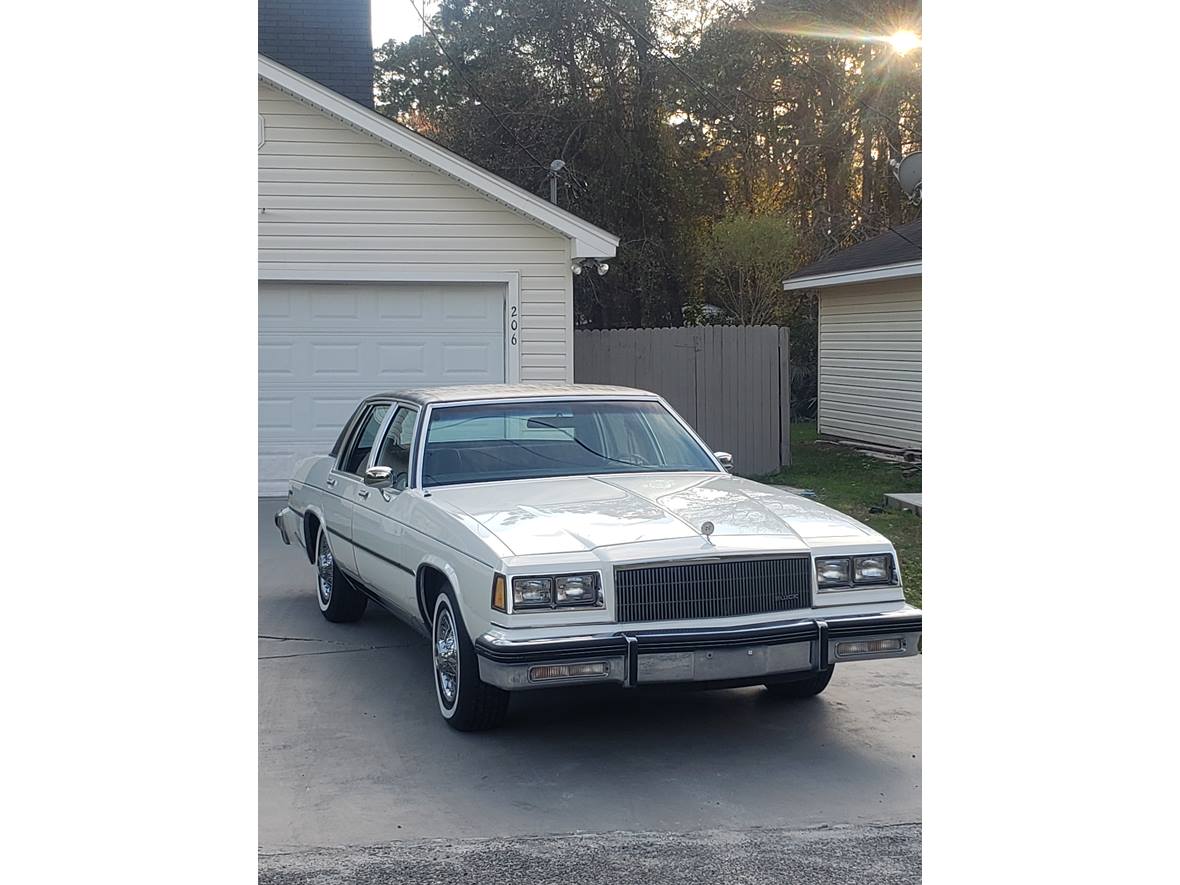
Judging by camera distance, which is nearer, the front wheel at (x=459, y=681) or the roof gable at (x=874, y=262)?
the front wheel at (x=459, y=681)

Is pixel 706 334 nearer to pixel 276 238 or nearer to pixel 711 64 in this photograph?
pixel 276 238

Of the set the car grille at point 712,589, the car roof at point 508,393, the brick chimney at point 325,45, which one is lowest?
the car grille at point 712,589

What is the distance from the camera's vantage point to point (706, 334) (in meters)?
16.5

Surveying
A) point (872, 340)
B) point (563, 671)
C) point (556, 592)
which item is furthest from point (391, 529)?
point (872, 340)

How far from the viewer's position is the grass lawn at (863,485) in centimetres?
1041

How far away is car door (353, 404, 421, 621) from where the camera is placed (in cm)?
632

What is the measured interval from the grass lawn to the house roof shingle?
2.73m

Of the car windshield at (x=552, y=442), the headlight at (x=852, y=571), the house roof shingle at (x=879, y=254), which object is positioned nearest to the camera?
the headlight at (x=852, y=571)

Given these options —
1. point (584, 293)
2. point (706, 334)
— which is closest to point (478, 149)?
point (584, 293)

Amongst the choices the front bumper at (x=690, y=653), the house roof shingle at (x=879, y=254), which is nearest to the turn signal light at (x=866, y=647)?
the front bumper at (x=690, y=653)

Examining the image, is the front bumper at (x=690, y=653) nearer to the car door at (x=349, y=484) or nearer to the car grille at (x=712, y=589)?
the car grille at (x=712, y=589)

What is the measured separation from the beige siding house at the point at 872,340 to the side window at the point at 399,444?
36.7ft

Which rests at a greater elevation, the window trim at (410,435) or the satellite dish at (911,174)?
the satellite dish at (911,174)

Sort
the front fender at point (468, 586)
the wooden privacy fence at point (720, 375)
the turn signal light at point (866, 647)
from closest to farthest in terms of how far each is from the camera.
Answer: the front fender at point (468, 586) → the turn signal light at point (866, 647) → the wooden privacy fence at point (720, 375)
